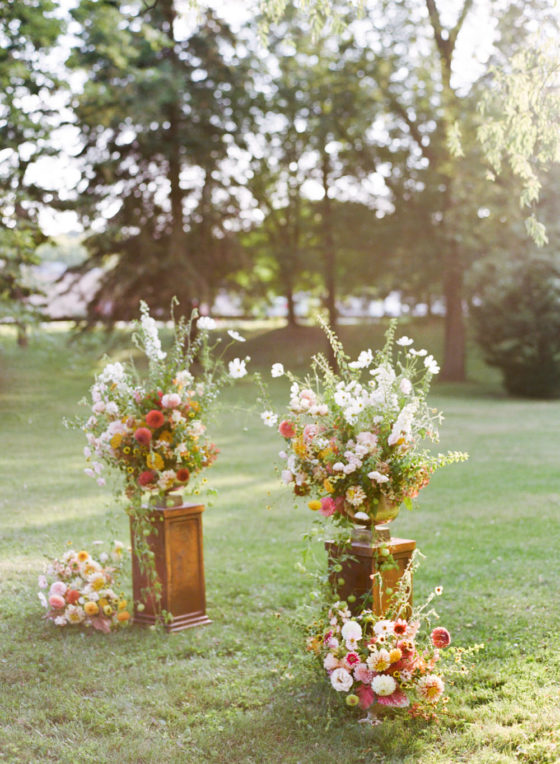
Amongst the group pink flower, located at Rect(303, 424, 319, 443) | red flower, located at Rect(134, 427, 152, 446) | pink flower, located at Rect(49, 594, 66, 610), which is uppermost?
pink flower, located at Rect(303, 424, 319, 443)

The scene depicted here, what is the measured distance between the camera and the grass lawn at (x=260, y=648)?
13.6ft

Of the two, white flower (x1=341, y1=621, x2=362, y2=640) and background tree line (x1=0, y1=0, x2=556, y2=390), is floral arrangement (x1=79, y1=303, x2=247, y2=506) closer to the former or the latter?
white flower (x1=341, y1=621, x2=362, y2=640)

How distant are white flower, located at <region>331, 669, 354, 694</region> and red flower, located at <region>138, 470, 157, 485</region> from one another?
1.95m

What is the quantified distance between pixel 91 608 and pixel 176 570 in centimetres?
59

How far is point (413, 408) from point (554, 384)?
67.1ft

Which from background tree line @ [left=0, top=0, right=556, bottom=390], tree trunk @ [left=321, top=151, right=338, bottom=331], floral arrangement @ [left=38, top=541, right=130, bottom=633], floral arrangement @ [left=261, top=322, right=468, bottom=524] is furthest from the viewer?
tree trunk @ [left=321, top=151, right=338, bottom=331]

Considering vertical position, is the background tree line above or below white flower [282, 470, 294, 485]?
above

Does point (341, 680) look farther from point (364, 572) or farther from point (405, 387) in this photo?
point (405, 387)

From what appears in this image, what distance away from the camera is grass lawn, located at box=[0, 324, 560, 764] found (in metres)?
4.14

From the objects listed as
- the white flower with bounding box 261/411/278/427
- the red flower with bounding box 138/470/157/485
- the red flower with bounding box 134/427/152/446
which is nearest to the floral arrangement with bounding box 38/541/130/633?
the red flower with bounding box 138/470/157/485

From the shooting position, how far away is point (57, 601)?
19.0 ft

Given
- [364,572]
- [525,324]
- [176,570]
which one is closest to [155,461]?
[176,570]

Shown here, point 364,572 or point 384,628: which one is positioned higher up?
point 364,572

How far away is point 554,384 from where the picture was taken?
23.8 m
